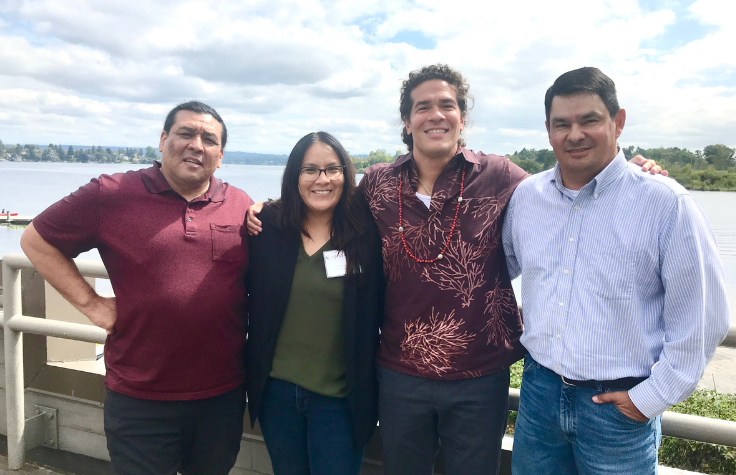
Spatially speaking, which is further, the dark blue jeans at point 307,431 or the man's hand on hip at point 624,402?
the dark blue jeans at point 307,431

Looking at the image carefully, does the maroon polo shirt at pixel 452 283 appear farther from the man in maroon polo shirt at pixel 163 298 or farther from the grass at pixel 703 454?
the grass at pixel 703 454

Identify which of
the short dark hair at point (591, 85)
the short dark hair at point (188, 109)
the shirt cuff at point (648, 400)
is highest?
the short dark hair at point (591, 85)

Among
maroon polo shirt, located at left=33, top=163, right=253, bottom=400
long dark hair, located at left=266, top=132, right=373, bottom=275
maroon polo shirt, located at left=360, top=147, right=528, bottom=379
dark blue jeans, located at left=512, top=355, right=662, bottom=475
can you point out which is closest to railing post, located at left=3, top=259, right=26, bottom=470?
maroon polo shirt, located at left=33, top=163, right=253, bottom=400

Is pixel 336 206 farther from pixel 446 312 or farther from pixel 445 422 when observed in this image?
pixel 445 422

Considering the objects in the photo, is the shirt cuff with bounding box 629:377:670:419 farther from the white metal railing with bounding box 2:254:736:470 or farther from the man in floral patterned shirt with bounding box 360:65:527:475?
the white metal railing with bounding box 2:254:736:470

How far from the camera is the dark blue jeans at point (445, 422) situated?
6.89 ft

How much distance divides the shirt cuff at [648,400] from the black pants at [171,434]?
5.38ft

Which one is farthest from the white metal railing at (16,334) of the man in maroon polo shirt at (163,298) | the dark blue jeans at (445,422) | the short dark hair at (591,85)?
the short dark hair at (591,85)

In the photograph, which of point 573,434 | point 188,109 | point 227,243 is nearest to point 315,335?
point 227,243

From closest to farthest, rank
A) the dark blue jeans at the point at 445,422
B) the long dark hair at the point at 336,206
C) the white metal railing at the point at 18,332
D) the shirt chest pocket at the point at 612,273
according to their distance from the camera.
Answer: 1. the shirt chest pocket at the point at 612,273
2. the dark blue jeans at the point at 445,422
3. the long dark hair at the point at 336,206
4. the white metal railing at the point at 18,332

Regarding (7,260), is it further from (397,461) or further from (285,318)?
(397,461)

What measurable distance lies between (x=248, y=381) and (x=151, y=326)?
49 cm

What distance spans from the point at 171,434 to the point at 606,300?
6.09 feet

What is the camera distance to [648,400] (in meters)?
1.69
